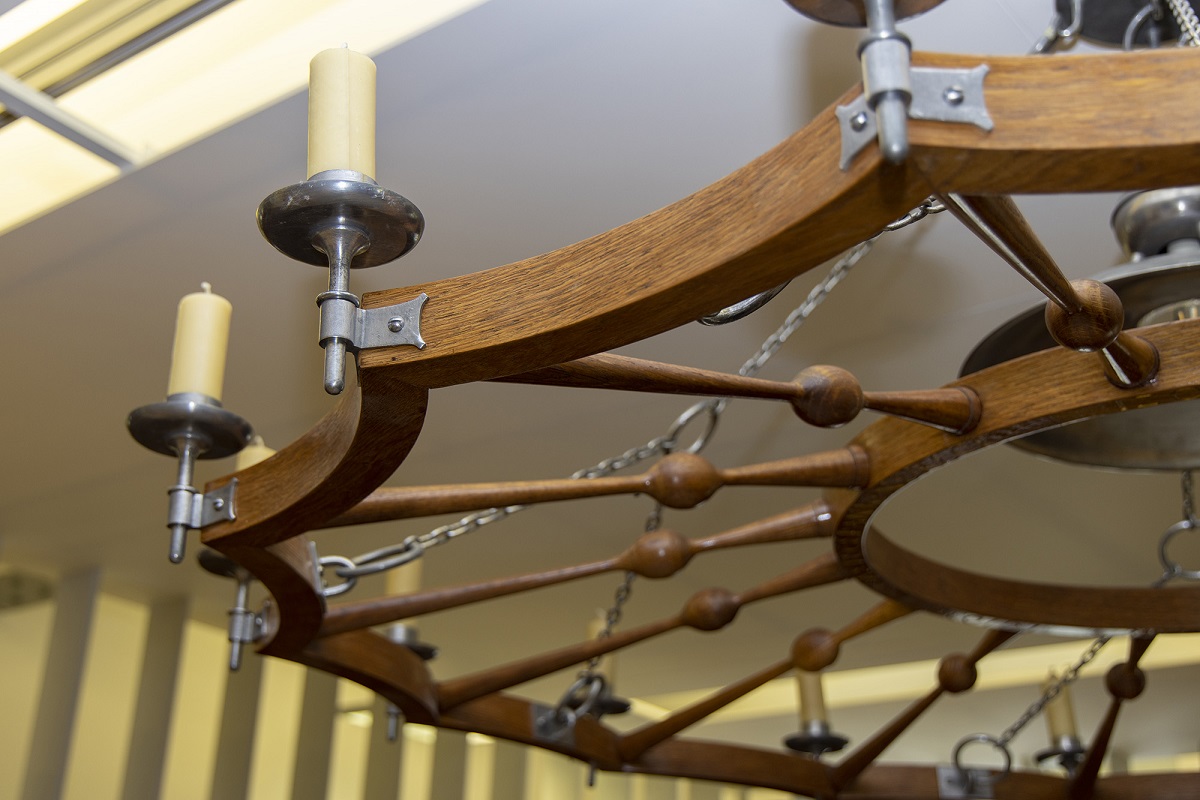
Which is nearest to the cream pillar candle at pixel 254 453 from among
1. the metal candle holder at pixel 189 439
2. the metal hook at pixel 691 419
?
the metal candle holder at pixel 189 439

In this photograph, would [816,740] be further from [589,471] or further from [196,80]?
[196,80]

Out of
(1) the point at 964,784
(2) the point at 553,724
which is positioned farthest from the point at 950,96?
(1) the point at 964,784

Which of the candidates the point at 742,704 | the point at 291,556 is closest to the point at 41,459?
the point at 291,556

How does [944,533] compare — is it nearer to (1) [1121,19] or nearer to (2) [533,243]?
(2) [533,243]

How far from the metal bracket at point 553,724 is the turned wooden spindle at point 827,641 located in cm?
32

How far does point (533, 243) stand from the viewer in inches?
81.9

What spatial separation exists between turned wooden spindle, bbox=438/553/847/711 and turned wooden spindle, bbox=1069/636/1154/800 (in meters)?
0.52

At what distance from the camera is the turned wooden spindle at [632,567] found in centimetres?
135

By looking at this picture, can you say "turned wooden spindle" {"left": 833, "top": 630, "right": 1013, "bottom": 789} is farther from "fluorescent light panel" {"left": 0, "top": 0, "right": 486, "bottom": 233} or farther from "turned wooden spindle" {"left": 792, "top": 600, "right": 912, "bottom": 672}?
"fluorescent light panel" {"left": 0, "top": 0, "right": 486, "bottom": 233}

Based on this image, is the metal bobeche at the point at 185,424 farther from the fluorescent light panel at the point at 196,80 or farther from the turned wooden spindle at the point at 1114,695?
the turned wooden spindle at the point at 1114,695

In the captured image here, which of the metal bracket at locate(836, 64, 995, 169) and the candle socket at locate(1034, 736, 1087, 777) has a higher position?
the candle socket at locate(1034, 736, 1087, 777)

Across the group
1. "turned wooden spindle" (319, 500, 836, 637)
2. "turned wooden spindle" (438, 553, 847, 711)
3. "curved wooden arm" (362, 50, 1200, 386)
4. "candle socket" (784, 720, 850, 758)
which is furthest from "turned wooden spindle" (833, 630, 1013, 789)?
"curved wooden arm" (362, 50, 1200, 386)

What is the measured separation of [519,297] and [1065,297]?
1.26 ft

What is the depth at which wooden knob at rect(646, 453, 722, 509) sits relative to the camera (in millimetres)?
1237
